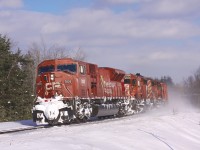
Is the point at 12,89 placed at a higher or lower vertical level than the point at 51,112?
higher

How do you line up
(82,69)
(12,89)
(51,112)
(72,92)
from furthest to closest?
1. (12,89)
2. (82,69)
3. (72,92)
4. (51,112)

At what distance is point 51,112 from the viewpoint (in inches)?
749

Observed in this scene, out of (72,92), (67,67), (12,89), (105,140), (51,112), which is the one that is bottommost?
(105,140)

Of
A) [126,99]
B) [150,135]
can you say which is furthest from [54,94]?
[126,99]

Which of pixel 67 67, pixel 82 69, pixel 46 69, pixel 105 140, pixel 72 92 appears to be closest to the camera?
pixel 105 140

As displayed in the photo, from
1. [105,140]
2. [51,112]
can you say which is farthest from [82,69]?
[105,140]

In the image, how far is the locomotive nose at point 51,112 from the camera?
1903 cm

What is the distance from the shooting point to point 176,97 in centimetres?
7094

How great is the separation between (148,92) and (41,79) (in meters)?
22.1

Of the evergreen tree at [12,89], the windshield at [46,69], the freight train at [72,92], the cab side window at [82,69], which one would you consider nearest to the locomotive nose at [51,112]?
the freight train at [72,92]

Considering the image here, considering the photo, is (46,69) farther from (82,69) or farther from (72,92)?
(72,92)

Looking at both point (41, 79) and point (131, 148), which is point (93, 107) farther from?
point (131, 148)

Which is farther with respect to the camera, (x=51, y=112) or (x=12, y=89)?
(x=12, y=89)

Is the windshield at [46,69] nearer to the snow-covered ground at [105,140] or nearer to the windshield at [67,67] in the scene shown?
the windshield at [67,67]
